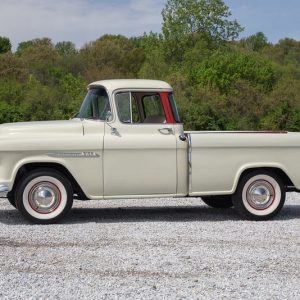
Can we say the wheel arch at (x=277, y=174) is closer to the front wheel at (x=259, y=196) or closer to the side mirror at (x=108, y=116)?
the front wheel at (x=259, y=196)

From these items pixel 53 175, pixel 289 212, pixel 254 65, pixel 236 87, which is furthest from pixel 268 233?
pixel 254 65

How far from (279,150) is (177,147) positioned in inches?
62.2

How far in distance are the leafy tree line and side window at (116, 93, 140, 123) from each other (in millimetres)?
23631

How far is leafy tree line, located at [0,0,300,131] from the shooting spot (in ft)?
117

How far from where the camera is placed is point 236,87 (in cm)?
5153

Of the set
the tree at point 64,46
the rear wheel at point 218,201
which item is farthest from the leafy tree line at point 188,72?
the rear wheel at point 218,201

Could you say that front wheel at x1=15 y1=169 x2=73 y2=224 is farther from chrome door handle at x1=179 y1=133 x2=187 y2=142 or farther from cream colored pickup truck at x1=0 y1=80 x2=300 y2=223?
chrome door handle at x1=179 y1=133 x2=187 y2=142

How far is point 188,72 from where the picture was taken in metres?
63.6

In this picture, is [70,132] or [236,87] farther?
[236,87]

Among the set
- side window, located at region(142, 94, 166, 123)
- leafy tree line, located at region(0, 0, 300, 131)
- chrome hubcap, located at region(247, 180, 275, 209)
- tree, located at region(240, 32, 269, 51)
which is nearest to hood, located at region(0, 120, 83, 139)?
side window, located at region(142, 94, 166, 123)

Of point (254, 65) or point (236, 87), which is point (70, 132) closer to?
point (236, 87)

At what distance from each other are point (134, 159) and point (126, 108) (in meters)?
0.77

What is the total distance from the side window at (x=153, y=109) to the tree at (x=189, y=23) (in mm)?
60176

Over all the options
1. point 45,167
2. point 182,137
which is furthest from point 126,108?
point 45,167
